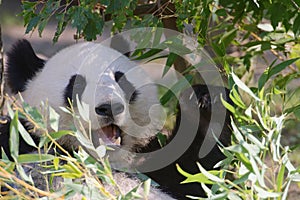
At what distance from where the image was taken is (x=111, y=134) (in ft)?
8.52

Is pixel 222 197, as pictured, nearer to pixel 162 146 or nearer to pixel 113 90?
pixel 113 90

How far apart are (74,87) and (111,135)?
26cm

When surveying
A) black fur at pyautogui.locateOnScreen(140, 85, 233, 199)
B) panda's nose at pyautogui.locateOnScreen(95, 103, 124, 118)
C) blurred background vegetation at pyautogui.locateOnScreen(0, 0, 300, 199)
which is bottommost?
black fur at pyautogui.locateOnScreen(140, 85, 233, 199)

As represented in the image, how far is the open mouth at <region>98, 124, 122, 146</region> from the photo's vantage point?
8.32ft

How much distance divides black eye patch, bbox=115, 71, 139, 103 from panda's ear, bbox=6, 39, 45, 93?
0.37m

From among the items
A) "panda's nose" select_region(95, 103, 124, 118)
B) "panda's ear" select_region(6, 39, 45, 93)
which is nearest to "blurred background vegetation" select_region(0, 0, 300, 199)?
"panda's ear" select_region(6, 39, 45, 93)

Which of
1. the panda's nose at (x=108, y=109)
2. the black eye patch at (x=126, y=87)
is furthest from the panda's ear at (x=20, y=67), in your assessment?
the panda's nose at (x=108, y=109)

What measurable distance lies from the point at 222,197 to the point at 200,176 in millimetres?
126

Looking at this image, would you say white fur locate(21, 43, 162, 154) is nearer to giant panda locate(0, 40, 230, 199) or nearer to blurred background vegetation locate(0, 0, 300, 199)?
giant panda locate(0, 40, 230, 199)

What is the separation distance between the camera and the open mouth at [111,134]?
2.54 metres

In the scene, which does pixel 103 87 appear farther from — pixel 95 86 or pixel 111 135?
pixel 111 135

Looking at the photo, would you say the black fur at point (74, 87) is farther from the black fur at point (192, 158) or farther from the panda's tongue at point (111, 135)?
the black fur at point (192, 158)

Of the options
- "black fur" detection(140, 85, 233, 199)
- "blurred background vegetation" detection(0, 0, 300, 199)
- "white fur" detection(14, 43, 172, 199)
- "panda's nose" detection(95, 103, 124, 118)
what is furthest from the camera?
"black fur" detection(140, 85, 233, 199)

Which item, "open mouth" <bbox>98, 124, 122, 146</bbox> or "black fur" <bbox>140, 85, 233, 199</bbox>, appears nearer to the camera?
"open mouth" <bbox>98, 124, 122, 146</bbox>
